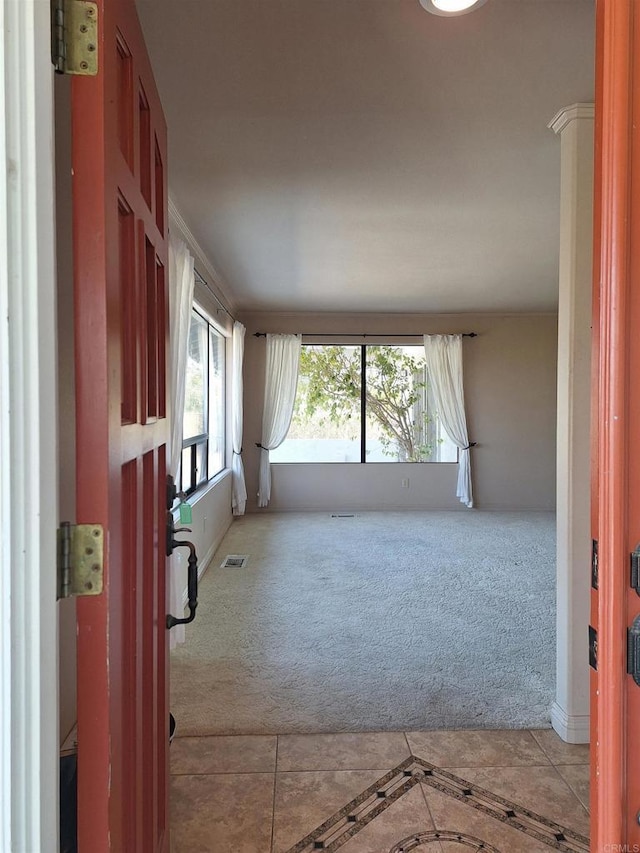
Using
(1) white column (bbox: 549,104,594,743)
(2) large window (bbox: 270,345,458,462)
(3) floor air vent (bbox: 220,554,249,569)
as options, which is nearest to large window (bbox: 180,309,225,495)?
(3) floor air vent (bbox: 220,554,249,569)

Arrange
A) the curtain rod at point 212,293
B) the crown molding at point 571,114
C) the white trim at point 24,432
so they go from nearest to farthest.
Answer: the white trim at point 24,432 → the crown molding at point 571,114 → the curtain rod at point 212,293

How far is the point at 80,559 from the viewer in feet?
2.48

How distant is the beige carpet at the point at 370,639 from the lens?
220 cm

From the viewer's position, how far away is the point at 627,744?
768 mm

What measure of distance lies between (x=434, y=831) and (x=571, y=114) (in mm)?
2626

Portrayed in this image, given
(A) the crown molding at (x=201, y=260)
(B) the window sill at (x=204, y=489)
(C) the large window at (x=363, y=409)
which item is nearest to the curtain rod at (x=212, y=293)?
(A) the crown molding at (x=201, y=260)

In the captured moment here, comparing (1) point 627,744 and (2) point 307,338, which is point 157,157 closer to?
(1) point 627,744

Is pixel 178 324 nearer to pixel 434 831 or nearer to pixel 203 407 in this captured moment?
pixel 203 407

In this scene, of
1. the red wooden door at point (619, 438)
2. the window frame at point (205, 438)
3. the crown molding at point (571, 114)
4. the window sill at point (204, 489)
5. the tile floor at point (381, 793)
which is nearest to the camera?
the red wooden door at point (619, 438)

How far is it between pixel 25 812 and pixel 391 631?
8.37ft

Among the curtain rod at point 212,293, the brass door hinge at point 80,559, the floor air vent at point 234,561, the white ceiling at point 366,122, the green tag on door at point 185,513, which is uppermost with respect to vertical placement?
the white ceiling at point 366,122

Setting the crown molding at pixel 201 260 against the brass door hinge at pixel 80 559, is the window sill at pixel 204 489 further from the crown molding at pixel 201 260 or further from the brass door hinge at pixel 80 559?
the brass door hinge at pixel 80 559

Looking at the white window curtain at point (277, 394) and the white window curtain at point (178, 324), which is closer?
the white window curtain at point (178, 324)

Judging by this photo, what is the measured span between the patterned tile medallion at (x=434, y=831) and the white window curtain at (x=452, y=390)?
16.1 ft
